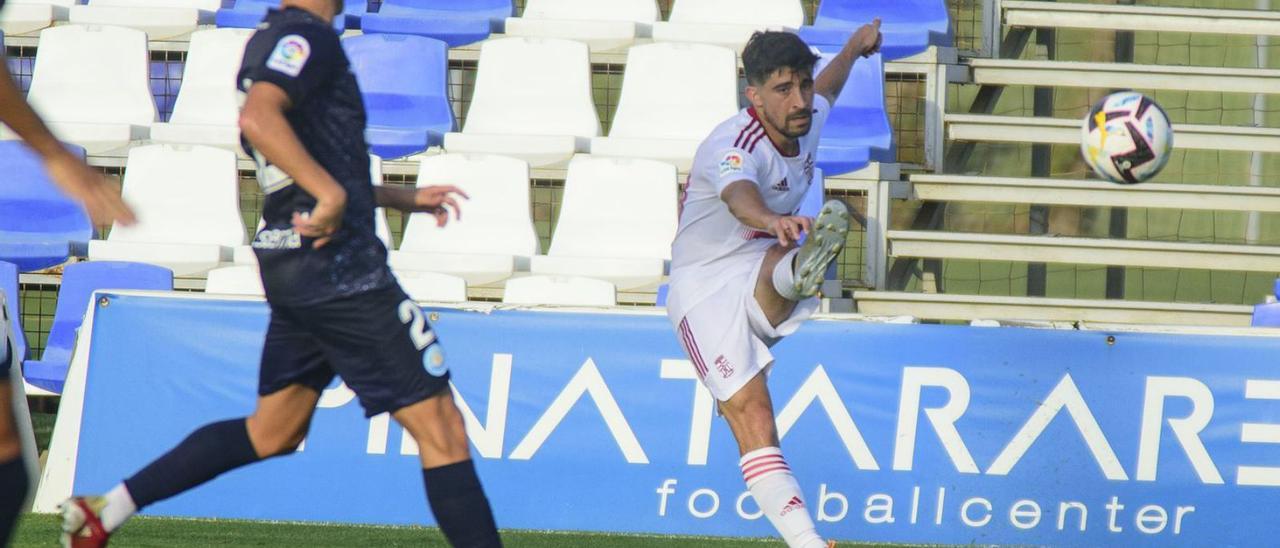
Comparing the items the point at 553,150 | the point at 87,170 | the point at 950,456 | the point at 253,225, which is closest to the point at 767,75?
the point at 950,456

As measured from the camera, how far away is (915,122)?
32.3ft

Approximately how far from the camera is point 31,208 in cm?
852

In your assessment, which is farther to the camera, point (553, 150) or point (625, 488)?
point (553, 150)

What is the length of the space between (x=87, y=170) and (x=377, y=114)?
6651mm

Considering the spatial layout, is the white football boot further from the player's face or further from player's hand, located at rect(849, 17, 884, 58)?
player's hand, located at rect(849, 17, 884, 58)

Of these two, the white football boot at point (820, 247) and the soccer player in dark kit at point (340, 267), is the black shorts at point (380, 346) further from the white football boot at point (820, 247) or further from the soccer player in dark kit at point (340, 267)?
the white football boot at point (820, 247)

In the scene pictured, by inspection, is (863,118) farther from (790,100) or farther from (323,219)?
(323,219)

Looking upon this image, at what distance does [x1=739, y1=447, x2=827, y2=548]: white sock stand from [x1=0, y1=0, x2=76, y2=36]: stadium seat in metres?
6.66

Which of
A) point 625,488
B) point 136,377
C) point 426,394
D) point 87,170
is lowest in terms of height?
point 625,488

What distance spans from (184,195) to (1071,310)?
479 centimetres

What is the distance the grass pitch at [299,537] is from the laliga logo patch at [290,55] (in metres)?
2.25

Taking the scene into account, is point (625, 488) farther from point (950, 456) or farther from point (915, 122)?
point (915, 122)

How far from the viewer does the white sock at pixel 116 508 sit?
3.88m

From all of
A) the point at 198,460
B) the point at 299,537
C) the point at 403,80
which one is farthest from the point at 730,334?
the point at 403,80
